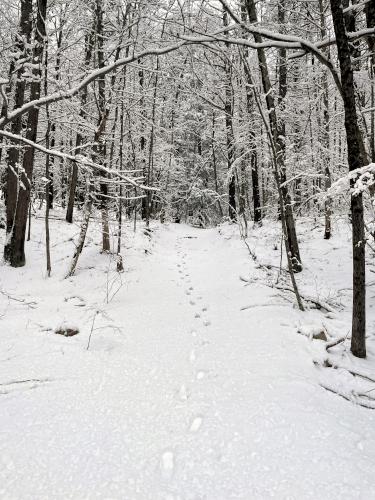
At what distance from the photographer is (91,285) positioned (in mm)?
9039

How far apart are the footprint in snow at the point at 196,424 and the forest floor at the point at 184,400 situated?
0.10ft

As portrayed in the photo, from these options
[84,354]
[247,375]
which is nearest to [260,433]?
[247,375]

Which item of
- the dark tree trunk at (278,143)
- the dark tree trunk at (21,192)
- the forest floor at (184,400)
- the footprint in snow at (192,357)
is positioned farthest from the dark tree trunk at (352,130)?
the dark tree trunk at (21,192)

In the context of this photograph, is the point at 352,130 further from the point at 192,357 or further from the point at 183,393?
the point at 183,393

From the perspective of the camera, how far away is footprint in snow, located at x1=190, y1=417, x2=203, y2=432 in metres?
3.20

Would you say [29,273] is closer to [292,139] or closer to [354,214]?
[354,214]

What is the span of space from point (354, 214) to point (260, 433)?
9.11ft

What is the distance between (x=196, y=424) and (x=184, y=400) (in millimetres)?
464

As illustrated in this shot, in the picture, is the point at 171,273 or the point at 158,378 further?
the point at 171,273

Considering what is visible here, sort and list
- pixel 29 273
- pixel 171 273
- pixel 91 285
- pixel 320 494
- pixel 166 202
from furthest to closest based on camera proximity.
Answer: pixel 166 202 → pixel 171 273 → pixel 29 273 → pixel 91 285 → pixel 320 494

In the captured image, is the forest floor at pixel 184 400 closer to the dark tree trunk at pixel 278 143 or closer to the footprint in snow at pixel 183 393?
the footprint in snow at pixel 183 393

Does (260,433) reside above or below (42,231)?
below

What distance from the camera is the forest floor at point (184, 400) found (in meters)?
2.56

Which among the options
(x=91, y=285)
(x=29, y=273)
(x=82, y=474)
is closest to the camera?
(x=82, y=474)
